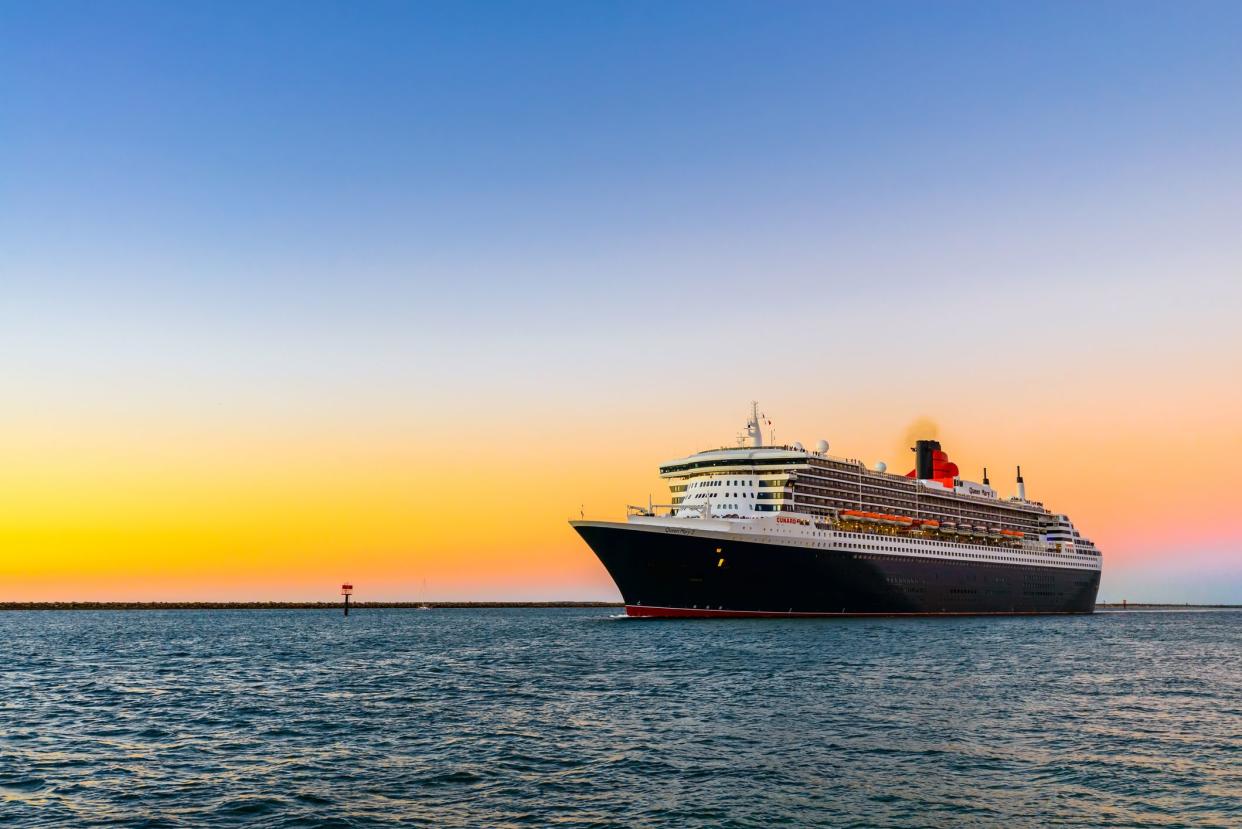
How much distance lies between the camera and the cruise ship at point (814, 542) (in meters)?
82.8

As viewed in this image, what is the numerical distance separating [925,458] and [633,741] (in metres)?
108

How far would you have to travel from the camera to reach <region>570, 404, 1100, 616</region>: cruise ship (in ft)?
271

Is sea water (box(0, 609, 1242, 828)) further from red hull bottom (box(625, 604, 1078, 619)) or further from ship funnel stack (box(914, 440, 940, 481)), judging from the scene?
ship funnel stack (box(914, 440, 940, 481))

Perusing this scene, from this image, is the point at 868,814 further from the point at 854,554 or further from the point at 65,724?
the point at 854,554

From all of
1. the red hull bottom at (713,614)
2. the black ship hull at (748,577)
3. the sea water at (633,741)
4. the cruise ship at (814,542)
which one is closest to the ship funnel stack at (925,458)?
the cruise ship at (814,542)

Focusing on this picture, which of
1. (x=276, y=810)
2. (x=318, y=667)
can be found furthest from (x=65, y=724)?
(x=318, y=667)

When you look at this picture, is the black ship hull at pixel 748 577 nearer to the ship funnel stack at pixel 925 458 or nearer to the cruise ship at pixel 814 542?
the cruise ship at pixel 814 542

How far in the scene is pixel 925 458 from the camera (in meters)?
128

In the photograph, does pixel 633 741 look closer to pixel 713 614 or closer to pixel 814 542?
pixel 713 614

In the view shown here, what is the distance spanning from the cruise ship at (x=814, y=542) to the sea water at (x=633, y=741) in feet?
84.2

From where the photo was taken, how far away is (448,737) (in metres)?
29.8

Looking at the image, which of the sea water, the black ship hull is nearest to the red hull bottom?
the black ship hull

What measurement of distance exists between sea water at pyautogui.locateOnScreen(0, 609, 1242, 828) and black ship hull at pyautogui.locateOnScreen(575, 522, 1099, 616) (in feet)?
82.1

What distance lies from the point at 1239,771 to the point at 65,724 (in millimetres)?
36631
